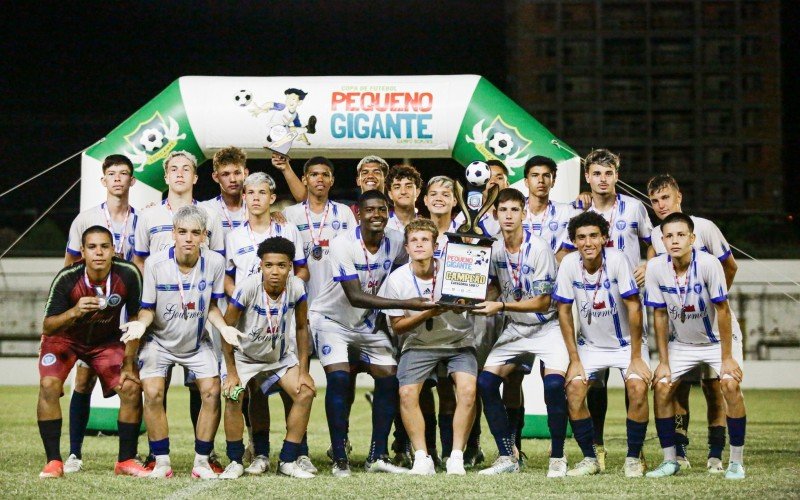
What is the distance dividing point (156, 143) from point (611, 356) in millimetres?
4028

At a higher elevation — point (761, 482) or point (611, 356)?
point (611, 356)

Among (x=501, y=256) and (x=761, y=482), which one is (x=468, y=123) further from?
(x=761, y=482)

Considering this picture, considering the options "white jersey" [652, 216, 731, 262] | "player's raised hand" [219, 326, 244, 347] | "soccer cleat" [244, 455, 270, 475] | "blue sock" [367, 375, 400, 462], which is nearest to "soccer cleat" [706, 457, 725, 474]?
"white jersey" [652, 216, 731, 262]

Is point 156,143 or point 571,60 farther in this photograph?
point 571,60

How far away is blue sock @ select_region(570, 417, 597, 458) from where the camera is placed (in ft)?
19.9

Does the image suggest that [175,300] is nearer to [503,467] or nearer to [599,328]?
[503,467]

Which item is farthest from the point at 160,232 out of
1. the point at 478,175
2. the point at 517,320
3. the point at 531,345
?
the point at 531,345

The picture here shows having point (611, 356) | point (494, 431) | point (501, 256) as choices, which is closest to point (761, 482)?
point (611, 356)

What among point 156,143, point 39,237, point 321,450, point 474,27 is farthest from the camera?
point 474,27

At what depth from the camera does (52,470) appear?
→ 5930 millimetres

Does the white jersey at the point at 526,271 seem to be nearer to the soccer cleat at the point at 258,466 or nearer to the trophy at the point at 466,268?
the trophy at the point at 466,268

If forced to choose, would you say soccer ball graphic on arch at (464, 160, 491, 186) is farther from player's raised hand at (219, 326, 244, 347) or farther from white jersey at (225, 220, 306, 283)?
player's raised hand at (219, 326, 244, 347)

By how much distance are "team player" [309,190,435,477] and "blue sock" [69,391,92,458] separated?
1.47m

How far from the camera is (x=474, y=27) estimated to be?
2927 centimetres
